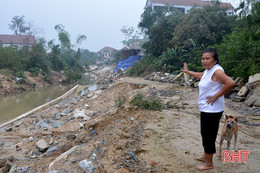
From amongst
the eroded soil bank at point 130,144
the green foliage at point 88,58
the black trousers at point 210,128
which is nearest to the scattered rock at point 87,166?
the eroded soil bank at point 130,144

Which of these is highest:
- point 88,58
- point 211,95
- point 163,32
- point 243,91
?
point 88,58

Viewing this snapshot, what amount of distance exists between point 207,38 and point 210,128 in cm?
1269

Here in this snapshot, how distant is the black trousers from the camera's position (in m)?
2.24

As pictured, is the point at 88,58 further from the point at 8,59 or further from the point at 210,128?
the point at 210,128

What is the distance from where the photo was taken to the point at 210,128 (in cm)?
229

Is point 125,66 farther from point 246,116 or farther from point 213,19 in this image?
point 246,116

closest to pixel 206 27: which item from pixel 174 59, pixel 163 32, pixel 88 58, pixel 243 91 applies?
pixel 174 59

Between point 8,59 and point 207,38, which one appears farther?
point 8,59

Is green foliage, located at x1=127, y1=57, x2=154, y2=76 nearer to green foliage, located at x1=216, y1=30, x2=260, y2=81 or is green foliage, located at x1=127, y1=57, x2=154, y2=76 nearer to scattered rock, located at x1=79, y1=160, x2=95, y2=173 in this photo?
green foliage, located at x1=216, y1=30, x2=260, y2=81

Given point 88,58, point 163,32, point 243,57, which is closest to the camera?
point 243,57

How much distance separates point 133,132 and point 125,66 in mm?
22740

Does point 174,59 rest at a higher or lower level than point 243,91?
higher

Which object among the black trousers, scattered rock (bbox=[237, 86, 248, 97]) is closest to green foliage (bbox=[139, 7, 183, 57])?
scattered rock (bbox=[237, 86, 248, 97])

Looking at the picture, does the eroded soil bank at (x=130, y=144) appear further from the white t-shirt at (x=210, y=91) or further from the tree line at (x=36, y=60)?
the tree line at (x=36, y=60)
